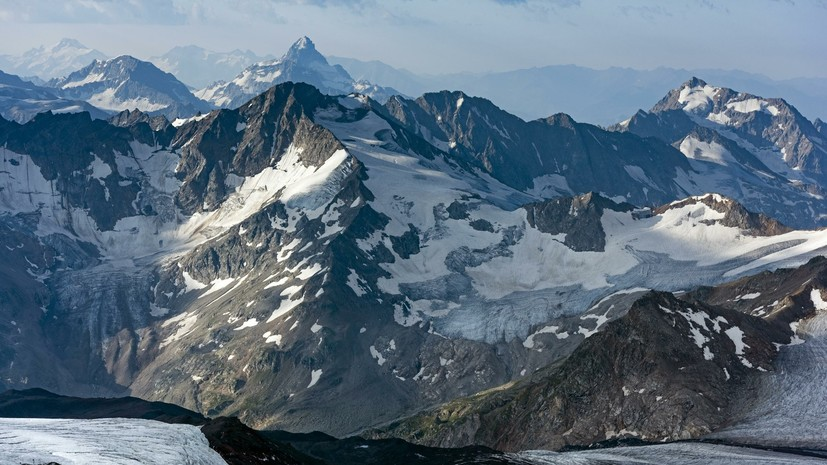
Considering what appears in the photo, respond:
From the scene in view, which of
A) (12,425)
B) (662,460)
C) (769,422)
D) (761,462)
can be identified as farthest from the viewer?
(769,422)

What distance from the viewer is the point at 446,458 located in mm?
179125

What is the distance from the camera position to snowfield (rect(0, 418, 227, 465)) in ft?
304

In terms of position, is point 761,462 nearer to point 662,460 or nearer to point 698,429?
point 662,460

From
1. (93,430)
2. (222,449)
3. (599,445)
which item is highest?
(93,430)

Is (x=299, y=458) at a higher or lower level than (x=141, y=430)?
lower

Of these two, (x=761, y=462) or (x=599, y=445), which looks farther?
(x=599, y=445)

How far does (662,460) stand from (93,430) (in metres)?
109

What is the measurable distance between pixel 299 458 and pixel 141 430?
2092 inches

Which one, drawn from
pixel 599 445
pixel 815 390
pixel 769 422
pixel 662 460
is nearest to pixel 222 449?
pixel 662 460

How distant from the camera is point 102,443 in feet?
337

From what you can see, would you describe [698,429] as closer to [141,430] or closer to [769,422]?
[769,422]

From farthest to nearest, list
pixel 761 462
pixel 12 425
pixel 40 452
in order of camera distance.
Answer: pixel 761 462
pixel 12 425
pixel 40 452

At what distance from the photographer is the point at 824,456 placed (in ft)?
533

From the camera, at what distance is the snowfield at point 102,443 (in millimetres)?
92625
